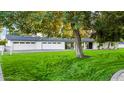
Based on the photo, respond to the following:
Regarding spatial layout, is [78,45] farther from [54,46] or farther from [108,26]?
[108,26]

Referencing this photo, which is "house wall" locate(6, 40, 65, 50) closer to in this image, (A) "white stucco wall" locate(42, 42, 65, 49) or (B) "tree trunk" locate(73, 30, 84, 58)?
(A) "white stucco wall" locate(42, 42, 65, 49)

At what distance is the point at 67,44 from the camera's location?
8430mm

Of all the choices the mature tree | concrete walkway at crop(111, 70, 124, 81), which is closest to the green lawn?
concrete walkway at crop(111, 70, 124, 81)

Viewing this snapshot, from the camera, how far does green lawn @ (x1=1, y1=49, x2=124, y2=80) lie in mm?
8375

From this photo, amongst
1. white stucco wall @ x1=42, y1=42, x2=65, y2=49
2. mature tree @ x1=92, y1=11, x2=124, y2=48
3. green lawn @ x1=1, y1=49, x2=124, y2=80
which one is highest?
mature tree @ x1=92, y1=11, x2=124, y2=48

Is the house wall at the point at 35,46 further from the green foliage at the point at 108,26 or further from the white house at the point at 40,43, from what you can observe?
the green foliage at the point at 108,26

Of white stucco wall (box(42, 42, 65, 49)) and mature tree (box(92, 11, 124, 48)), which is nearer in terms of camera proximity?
mature tree (box(92, 11, 124, 48))

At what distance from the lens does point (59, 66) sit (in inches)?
332

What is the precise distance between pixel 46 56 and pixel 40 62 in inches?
5.4

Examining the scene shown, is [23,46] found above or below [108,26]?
below

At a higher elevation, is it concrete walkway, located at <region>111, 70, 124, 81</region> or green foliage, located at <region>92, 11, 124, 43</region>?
green foliage, located at <region>92, 11, 124, 43</region>

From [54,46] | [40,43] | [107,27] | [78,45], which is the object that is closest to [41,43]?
[40,43]

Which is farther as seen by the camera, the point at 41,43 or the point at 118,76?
the point at 41,43
